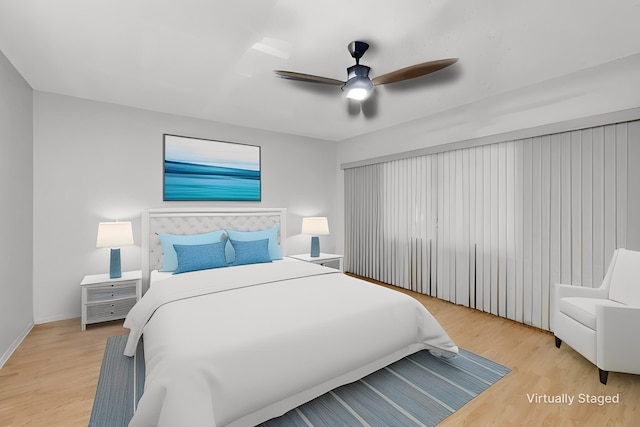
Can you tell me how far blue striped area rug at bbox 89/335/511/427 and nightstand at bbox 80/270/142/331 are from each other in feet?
2.59

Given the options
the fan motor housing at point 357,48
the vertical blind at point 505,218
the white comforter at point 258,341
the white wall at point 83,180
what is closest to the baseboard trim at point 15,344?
the white wall at point 83,180

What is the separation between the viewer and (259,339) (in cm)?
171

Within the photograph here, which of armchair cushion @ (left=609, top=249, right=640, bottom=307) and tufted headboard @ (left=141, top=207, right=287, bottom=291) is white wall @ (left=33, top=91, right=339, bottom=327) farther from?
armchair cushion @ (left=609, top=249, right=640, bottom=307)

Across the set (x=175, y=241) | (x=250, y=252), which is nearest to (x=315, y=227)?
(x=250, y=252)

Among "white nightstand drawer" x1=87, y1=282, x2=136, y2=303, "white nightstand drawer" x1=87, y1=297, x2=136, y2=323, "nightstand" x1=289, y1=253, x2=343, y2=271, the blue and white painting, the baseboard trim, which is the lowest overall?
the baseboard trim

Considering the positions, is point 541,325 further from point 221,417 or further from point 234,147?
point 234,147

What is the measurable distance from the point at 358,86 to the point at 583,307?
2521 mm

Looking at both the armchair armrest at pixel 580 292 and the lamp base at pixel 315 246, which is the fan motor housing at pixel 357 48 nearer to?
the armchair armrest at pixel 580 292

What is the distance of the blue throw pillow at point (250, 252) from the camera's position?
11.7 feet

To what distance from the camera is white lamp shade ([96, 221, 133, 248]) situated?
316cm

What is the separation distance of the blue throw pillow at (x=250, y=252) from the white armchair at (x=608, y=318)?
302 cm

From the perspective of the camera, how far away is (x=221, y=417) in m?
1.52

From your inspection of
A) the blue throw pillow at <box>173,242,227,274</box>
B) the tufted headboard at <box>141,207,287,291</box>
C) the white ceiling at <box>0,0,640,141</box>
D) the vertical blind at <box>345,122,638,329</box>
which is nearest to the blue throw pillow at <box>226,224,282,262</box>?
the tufted headboard at <box>141,207,287,291</box>

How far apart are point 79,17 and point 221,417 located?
8.77 ft
